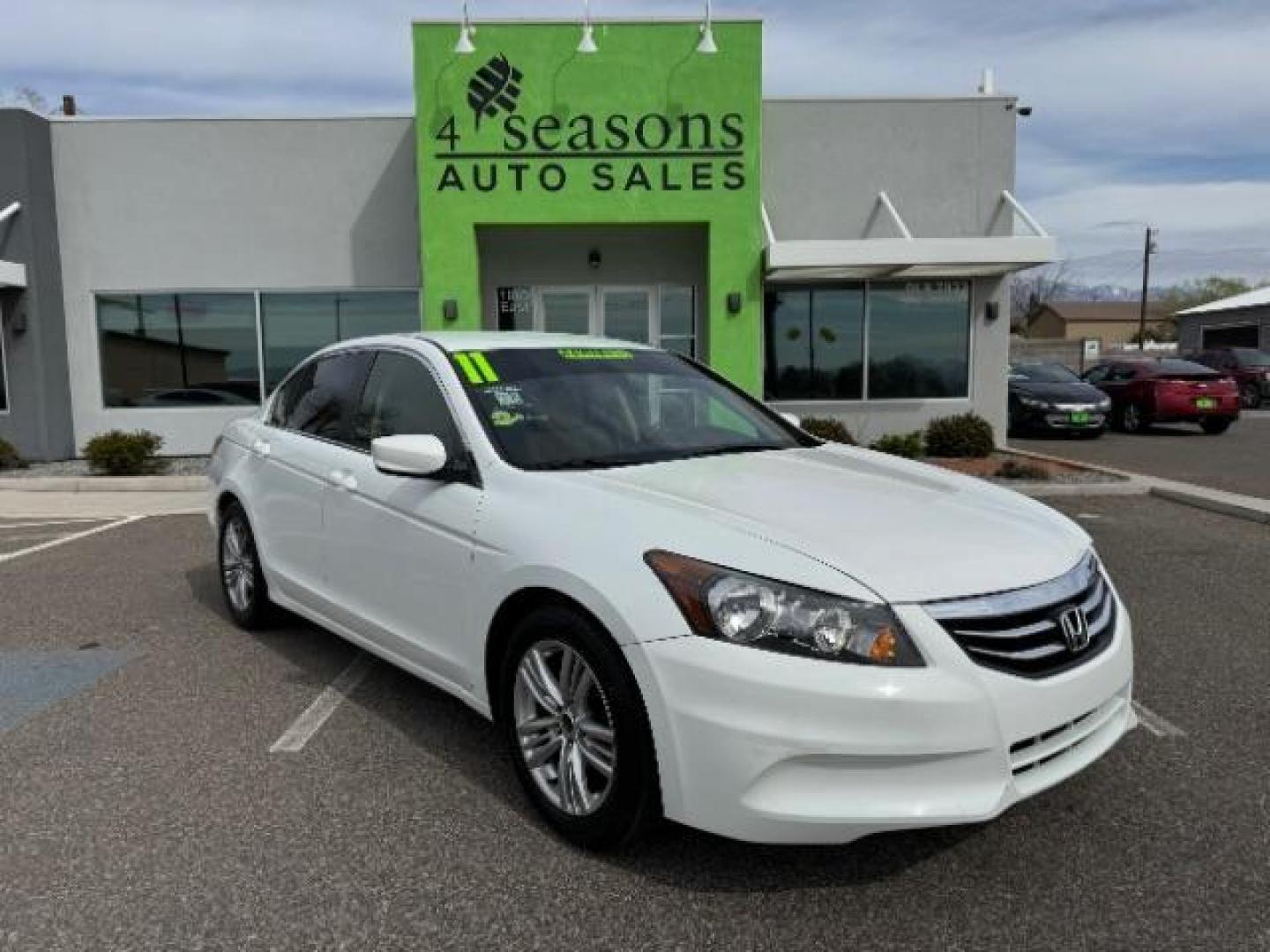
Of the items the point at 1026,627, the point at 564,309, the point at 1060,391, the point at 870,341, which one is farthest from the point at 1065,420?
the point at 1026,627

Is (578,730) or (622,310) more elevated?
(622,310)

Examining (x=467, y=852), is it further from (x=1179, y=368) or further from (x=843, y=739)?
(x=1179, y=368)

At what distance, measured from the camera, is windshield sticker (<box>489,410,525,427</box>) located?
386 cm

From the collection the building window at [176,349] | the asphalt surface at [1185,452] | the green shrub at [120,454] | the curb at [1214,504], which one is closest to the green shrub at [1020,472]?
the curb at [1214,504]

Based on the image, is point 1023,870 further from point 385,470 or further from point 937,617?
point 385,470

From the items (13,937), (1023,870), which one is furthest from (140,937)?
(1023,870)

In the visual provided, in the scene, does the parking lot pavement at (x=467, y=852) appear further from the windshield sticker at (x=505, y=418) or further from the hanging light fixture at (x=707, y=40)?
the hanging light fixture at (x=707, y=40)

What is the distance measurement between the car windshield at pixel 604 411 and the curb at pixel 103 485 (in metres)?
8.76

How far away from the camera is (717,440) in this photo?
14.1 feet

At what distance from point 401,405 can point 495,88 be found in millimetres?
9454

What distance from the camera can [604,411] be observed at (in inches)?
164

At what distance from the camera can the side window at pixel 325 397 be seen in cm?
480

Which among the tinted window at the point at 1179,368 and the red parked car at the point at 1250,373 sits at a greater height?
the tinted window at the point at 1179,368

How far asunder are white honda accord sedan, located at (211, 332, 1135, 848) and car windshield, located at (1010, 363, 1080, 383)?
1700cm
